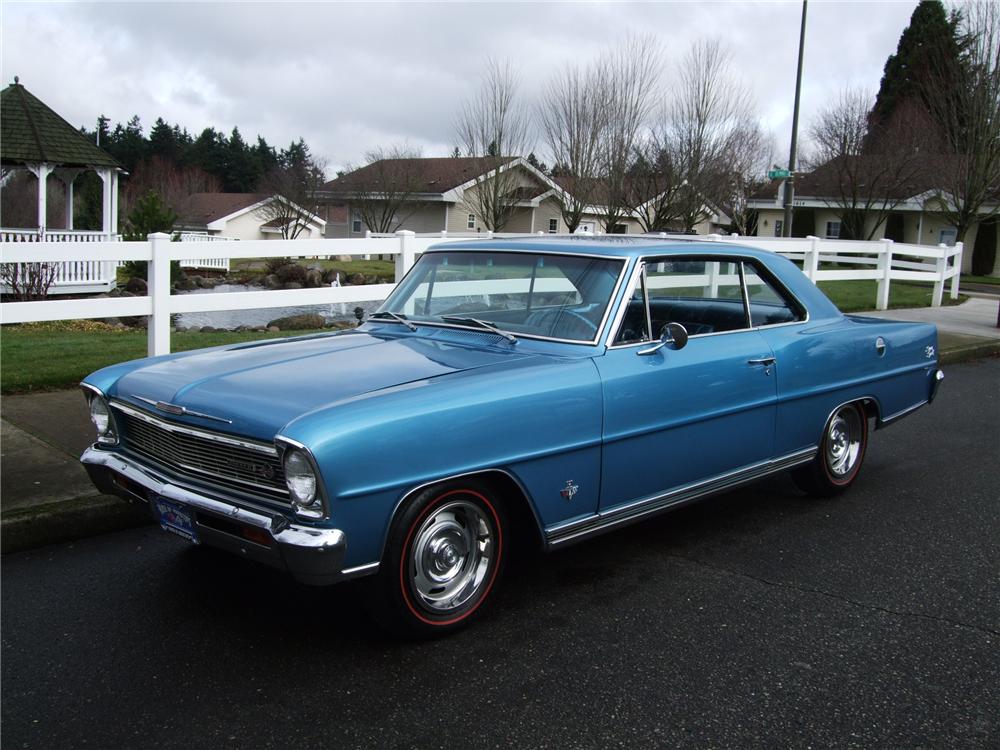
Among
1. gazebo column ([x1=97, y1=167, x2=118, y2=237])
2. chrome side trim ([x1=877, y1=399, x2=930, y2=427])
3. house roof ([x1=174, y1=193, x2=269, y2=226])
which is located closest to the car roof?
chrome side trim ([x1=877, y1=399, x2=930, y2=427])

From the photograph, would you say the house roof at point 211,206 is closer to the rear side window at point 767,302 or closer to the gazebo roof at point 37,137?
the gazebo roof at point 37,137

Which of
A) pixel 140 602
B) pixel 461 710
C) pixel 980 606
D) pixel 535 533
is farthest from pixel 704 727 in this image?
pixel 140 602

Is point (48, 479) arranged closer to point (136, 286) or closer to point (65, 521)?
point (65, 521)

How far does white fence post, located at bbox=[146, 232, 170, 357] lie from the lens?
6.68 m

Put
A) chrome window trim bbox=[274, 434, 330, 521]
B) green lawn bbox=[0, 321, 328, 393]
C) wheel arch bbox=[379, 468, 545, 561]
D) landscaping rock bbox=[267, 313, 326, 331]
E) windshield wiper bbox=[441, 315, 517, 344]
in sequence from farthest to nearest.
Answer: landscaping rock bbox=[267, 313, 326, 331] < green lawn bbox=[0, 321, 328, 393] < windshield wiper bbox=[441, 315, 517, 344] < wheel arch bbox=[379, 468, 545, 561] < chrome window trim bbox=[274, 434, 330, 521]

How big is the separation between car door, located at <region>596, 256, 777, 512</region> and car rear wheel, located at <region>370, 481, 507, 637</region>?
0.62 metres

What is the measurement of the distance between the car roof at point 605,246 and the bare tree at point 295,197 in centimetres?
4073

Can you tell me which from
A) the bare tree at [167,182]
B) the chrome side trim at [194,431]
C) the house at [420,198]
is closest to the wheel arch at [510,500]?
the chrome side trim at [194,431]

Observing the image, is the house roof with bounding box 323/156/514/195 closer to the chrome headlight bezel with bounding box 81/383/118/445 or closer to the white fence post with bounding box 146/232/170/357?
the white fence post with bounding box 146/232/170/357

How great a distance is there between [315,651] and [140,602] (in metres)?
0.96

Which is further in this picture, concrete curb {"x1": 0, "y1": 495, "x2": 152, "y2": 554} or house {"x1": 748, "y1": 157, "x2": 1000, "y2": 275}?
house {"x1": 748, "y1": 157, "x2": 1000, "y2": 275}

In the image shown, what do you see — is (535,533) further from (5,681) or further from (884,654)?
(5,681)

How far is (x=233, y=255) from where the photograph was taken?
288 inches

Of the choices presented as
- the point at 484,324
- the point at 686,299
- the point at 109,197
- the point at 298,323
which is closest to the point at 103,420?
the point at 484,324
